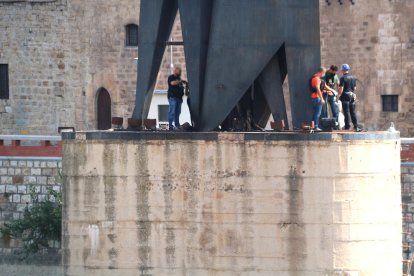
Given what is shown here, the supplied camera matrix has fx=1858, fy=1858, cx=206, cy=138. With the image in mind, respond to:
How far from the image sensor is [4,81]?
55906 millimetres

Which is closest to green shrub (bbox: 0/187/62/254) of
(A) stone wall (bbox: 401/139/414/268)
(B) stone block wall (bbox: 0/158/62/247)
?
(B) stone block wall (bbox: 0/158/62/247)

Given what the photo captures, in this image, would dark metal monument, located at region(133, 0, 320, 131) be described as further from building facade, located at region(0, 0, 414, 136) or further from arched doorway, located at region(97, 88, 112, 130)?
arched doorway, located at region(97, 88, 112, 130)

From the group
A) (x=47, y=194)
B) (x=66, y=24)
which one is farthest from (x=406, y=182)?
(x=66, y=24)

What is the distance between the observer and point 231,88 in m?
30.6

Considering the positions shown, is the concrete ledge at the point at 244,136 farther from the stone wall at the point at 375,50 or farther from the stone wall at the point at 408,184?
the stone wall at the point at 375,50

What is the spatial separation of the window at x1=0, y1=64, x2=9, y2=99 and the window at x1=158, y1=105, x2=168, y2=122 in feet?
27.9

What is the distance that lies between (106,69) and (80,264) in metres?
24.8

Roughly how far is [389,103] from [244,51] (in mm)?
22342

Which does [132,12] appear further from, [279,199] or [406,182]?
[279,199]

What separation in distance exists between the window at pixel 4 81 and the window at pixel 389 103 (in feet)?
37.8

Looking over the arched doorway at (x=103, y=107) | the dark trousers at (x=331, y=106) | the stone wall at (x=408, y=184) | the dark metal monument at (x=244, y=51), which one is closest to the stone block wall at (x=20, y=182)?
the stone wall at (x=408, y=184)

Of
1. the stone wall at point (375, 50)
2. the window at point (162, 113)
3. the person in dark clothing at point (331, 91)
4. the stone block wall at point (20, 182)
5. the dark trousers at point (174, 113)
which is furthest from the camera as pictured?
the stone wall at point (375, 50)

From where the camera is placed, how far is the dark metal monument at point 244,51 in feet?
99.5

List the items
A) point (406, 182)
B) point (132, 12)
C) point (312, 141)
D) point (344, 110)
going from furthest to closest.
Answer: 1. point (132, 12)
2. point (406, 182)
3. point (344, 110)
4. point (312, 141)
